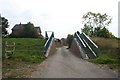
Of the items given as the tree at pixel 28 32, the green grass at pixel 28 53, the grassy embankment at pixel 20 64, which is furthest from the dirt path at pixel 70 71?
the tree at pixel 28 32

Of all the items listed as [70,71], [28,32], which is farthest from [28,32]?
[70,71]

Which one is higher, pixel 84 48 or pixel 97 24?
pixel 97 24

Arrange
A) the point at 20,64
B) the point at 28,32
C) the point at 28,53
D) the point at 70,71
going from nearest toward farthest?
the point at 70,71, the point at 20,64, the point at 28,53, the point at 28,32

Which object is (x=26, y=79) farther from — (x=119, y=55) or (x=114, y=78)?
(x=119, y=55)

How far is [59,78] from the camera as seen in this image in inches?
512

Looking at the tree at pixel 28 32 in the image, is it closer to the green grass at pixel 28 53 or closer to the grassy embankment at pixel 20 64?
the green grass at pixel 28 53

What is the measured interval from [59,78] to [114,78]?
7.72ft

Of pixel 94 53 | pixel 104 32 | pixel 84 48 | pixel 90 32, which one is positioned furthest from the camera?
pixel 90 32

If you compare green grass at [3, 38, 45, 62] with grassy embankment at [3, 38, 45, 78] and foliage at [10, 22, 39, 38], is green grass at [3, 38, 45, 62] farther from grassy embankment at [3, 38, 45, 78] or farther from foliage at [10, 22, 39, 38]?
foliage at [10, 22, 39, 38]

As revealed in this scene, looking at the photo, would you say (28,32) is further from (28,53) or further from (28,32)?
(28,53)

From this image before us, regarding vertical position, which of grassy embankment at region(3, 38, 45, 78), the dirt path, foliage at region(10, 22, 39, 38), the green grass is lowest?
the dirt path

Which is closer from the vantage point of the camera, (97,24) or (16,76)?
(16,76)

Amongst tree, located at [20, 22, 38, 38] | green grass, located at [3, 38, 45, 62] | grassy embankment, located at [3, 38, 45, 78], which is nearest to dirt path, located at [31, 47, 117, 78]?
grassy embankment, located at [3, 38, 45, 78]

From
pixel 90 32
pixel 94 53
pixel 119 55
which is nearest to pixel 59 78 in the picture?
pixel 119 55
